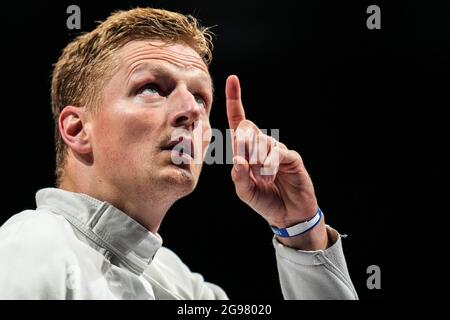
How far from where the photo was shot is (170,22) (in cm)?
156

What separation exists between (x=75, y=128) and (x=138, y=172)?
25cm

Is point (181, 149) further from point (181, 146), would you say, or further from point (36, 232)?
point (36, 232)

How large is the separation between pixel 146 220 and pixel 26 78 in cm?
83

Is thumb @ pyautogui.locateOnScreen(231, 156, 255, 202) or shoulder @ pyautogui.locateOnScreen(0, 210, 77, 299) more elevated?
thumb @ pyautogui.locateOnScreen(231, 156, 255, 202)

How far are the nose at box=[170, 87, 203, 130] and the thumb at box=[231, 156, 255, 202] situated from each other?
16cm

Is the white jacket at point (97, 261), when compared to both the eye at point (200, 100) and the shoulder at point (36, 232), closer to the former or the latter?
the shoulder at point (36, 232)

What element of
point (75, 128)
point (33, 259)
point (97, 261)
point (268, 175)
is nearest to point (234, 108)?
point (268, 175)

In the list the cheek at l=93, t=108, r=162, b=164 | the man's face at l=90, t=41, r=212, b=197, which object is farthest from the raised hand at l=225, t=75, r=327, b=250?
the cheek at l=93, t=108, r=162, b=164

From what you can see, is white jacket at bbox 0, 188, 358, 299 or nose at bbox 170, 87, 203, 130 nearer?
white jacket at bbox 0, 188, 358, 299

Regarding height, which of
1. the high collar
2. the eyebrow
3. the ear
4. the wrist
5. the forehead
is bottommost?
the wrist

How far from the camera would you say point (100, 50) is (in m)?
1.49

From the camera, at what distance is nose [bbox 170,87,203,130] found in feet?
4.57

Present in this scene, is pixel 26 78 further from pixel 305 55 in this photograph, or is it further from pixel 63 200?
pixel 305 55

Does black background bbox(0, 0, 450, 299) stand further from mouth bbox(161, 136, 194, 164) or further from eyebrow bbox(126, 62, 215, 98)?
mouth bbox(161, 136, 194, 164)
